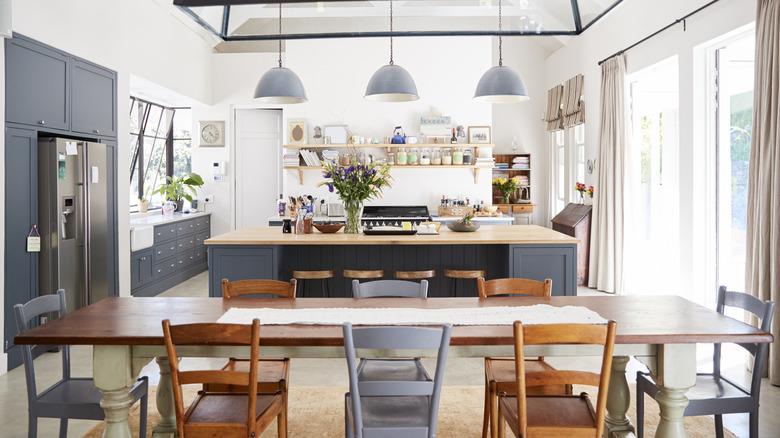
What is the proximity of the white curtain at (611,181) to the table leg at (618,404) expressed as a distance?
160 inches

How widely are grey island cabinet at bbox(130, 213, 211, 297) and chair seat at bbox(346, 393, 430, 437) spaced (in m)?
4.75

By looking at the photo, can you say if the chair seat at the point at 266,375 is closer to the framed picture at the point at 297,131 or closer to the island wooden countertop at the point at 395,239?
the island wooden countertop at the point at 395,239

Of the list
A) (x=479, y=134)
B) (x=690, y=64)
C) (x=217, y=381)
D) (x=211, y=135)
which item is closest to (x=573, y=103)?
(x=479, y=134)

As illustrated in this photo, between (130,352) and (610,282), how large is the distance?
18.7 ft

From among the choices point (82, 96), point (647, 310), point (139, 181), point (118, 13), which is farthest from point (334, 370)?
point (139, 181)

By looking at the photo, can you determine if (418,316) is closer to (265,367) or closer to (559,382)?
(559,382)

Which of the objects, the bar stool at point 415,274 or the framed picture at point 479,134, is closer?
the bar stool at point 415,274

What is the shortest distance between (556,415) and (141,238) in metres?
5.34

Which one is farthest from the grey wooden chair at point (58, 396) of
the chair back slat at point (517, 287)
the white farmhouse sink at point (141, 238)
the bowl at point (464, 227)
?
the white farmhouse sink at point (141, 238)

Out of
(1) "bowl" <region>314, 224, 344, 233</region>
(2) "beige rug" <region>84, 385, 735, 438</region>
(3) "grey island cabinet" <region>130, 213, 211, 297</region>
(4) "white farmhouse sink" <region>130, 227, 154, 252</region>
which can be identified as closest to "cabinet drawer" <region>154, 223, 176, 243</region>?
(3) "grey island cabinet" <region>130, 213, 211, 297</region>

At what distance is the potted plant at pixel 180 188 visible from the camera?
27.0ft

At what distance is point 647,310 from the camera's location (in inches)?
101

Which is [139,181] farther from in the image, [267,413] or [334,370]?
[267,413]

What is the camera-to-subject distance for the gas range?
23.4 feet
